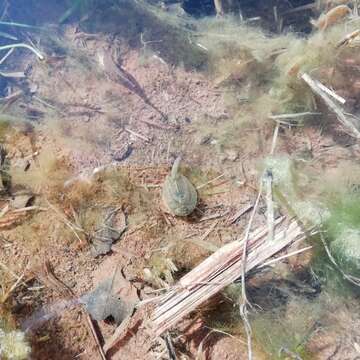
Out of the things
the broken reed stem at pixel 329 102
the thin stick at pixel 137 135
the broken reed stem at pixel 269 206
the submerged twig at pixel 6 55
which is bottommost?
the broken reed stem at pixel 269 206

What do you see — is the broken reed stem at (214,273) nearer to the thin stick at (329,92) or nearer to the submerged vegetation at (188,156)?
the submerged vegetation at (188,156)

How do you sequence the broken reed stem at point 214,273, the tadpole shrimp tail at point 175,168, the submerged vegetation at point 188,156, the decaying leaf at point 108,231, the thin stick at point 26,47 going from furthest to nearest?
1. the thin stick at point 26,47
2. the tadpole shrimp tail at point 175,168
3. the decaying leaf at point 108,231
4. the submerged vegetation at point 188,156
5. the broken reed stem at point 214,273

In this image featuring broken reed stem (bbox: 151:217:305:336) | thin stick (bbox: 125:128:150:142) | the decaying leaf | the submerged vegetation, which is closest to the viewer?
broken reed stem (bbox: 151:217:305:336)

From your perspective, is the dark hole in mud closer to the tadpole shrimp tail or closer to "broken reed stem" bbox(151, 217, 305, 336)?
the tadpole shrimp tail

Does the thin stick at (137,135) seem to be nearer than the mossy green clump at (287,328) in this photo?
No

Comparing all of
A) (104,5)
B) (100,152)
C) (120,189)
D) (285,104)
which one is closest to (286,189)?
(285,104)

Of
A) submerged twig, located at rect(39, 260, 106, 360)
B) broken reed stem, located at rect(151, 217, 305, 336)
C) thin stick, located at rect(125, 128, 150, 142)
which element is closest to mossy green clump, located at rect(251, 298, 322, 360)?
broken reed stem, located at rect(151, 217, 305, 336)

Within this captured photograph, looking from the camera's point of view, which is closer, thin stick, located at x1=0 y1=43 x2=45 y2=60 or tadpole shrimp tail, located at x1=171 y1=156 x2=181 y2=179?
tadpole shrimp tail, located at x1=171 y1=156 x2=181 y2=179

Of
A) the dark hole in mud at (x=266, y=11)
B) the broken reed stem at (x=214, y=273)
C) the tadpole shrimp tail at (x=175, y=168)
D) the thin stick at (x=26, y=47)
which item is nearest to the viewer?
the broken reed stem at (x=214, y=273)

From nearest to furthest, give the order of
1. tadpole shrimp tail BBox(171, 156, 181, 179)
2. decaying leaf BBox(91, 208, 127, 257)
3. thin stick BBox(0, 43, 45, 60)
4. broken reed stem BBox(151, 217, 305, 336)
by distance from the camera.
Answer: broken reed stem BBox(151, 217, 305, 336) < decaying leaf BBox(91, 208, 127, 257) < tadpole shrimp tail BBox(171, 156, 181, 179) < thin stick BBox(0, 43, 45, 60)

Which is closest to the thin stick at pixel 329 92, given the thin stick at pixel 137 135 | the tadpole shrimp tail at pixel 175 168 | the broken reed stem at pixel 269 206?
the broken reed stem at pixel 269 206

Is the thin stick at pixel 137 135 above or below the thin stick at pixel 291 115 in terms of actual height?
below

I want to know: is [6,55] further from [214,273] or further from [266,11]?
[214,273]

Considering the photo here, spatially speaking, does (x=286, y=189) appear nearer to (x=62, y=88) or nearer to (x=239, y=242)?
(x=239, y=242)
